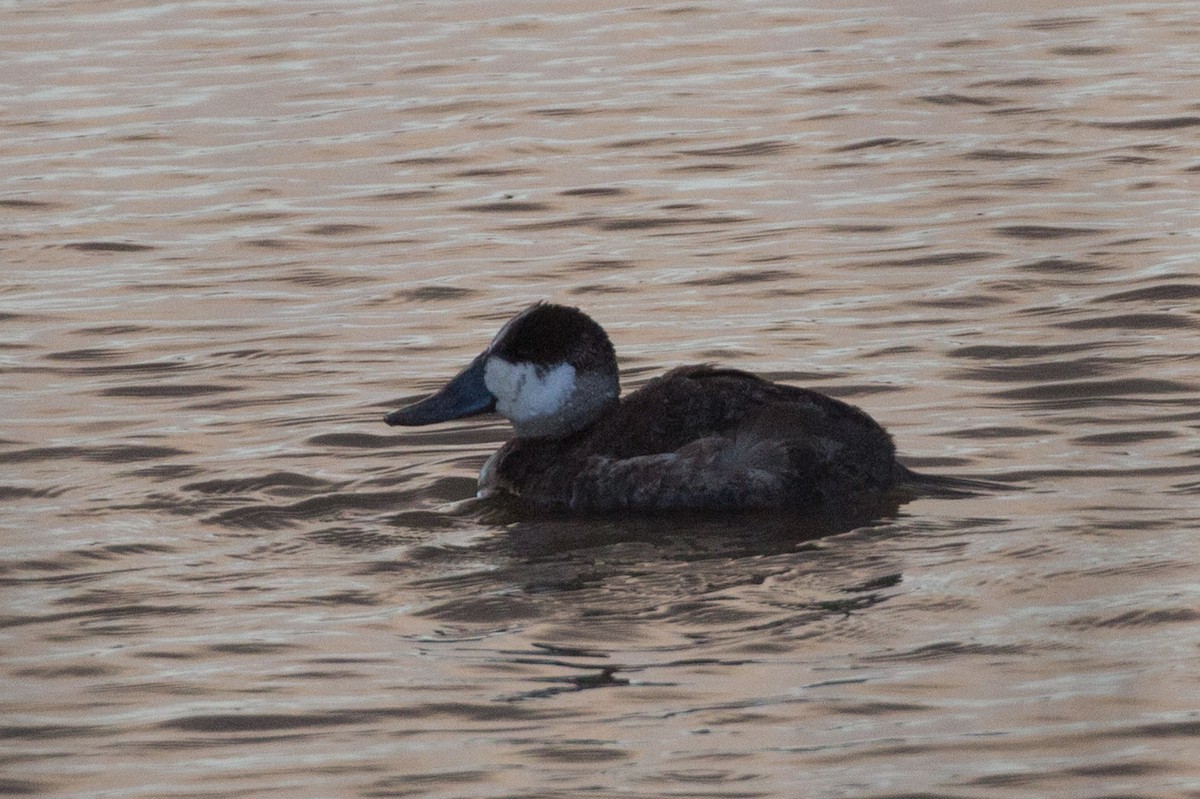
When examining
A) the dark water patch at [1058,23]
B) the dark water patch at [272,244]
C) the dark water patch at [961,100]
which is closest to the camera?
the dark water patch at [272,244]

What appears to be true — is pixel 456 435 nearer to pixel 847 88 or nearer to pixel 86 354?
pixel 86 354

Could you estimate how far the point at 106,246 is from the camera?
12.6 m

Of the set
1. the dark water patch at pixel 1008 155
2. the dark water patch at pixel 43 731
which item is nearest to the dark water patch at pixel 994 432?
the dark water patch at pixel 43 731

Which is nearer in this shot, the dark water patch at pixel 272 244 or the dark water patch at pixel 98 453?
the dark water patch at pixel 98 453

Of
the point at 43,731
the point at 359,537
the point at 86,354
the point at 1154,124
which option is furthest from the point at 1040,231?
the point at 43,731

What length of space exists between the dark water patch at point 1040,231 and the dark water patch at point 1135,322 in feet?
4.95

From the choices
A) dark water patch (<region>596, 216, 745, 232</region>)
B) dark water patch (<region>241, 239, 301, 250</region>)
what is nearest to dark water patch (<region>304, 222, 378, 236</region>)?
dark water patch (<region>241, 239, 301, 250</region>)

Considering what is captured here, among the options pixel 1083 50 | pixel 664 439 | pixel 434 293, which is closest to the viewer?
pixel 664 439

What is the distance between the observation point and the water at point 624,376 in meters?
5.76

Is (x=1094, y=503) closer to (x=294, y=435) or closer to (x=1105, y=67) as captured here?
(x=294, y=435)

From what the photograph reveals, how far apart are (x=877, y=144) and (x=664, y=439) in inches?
254

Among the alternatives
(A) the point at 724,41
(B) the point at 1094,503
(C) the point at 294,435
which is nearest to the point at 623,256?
(C) the point at 294,435

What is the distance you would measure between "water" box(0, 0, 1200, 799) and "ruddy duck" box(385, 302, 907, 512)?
0.63ft

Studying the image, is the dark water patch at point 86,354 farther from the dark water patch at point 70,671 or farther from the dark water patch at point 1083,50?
the dark water patch at point 1083,50
